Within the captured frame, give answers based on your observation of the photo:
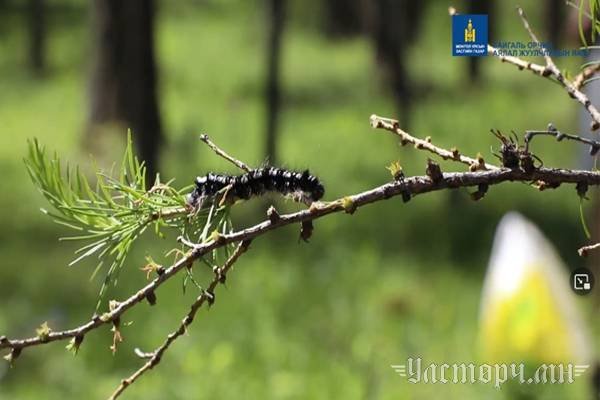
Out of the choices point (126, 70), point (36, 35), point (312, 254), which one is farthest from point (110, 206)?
point (36, 35)

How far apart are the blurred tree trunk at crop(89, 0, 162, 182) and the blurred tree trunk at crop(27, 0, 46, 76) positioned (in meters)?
1.88

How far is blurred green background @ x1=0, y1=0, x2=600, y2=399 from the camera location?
93.6 inches

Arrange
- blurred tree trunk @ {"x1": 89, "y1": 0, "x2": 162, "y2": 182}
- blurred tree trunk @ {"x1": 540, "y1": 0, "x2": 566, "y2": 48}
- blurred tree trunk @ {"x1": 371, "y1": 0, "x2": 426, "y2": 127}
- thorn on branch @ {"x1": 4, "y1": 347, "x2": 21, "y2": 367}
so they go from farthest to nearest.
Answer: blurred tree trunk @ {"x1": 540, "y1": 0, "x2": 566, "y2": 48}
blurred tree trunk @ {"x1": 371, "y1": 0, "x2": 426, "y2": 127}
blurred tree trunk @ {"x1": 89, "y1": 0, "x2": 162, "y2": 182}
thorn on branch @ {"x1": 4, "y1": 347, "x2": 21, "y2": 367}

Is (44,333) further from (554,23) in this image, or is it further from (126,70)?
(554,23)

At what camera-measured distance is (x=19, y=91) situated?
508 cm

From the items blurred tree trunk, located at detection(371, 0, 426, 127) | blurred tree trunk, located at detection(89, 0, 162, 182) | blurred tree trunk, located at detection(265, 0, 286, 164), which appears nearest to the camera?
blurred tree trunk, located at detection(265, 0, 286, 164)

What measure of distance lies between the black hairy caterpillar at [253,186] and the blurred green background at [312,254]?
125cm

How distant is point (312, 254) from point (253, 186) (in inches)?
105

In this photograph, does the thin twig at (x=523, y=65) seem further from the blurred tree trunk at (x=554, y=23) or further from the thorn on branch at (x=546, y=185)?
the blurred tree trunk at (x=554, y=23)

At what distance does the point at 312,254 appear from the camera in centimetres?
302

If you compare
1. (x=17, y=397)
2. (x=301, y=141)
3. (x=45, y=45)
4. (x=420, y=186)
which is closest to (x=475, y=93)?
(x=301, y=141)

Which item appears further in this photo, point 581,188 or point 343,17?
point 343,17

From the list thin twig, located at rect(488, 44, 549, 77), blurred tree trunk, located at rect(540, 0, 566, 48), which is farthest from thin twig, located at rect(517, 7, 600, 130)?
blurred tree trunk, located at rect(540, 0, 566, 48)

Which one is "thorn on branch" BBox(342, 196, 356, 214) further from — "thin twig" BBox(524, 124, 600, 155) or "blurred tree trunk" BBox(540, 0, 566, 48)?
"blurred tree trunk" BBox(540, 0, 566, 48)
